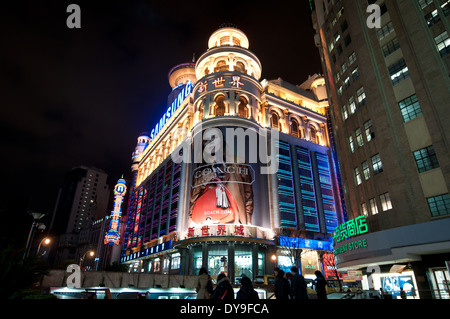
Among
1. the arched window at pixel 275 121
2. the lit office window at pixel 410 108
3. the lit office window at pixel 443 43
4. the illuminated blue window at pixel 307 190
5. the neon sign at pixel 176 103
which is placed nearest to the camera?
the lit office window at pixel 443 43

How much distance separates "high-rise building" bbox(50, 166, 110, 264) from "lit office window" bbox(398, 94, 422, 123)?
14730cm

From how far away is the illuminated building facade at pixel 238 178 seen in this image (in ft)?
142

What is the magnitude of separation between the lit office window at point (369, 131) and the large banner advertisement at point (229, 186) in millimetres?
22817

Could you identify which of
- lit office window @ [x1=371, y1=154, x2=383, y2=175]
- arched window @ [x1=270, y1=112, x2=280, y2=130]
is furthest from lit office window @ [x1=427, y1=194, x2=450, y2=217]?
arched window @ [x1=270, y1=112, x2=280, y2=130]

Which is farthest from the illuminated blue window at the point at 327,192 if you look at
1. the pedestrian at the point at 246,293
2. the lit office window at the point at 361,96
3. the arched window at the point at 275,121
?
the pedestrian at the point at 246,293

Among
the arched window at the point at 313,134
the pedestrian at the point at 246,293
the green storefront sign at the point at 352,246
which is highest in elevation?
the arched window at the point at 313,134

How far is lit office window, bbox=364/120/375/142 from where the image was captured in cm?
2559

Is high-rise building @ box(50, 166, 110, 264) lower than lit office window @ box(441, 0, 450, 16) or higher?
higher

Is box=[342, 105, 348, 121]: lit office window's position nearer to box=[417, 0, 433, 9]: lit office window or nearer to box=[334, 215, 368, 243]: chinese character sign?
box=[417, 0, 433, 9]: lit office window

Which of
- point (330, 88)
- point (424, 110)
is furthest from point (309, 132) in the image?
point (424, 110)

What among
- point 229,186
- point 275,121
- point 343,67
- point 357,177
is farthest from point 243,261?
point 275,121

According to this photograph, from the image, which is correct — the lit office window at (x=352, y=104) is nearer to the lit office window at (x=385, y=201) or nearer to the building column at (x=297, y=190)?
the lit office window at (x=385, y=201)

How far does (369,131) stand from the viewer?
2597 centimetres
